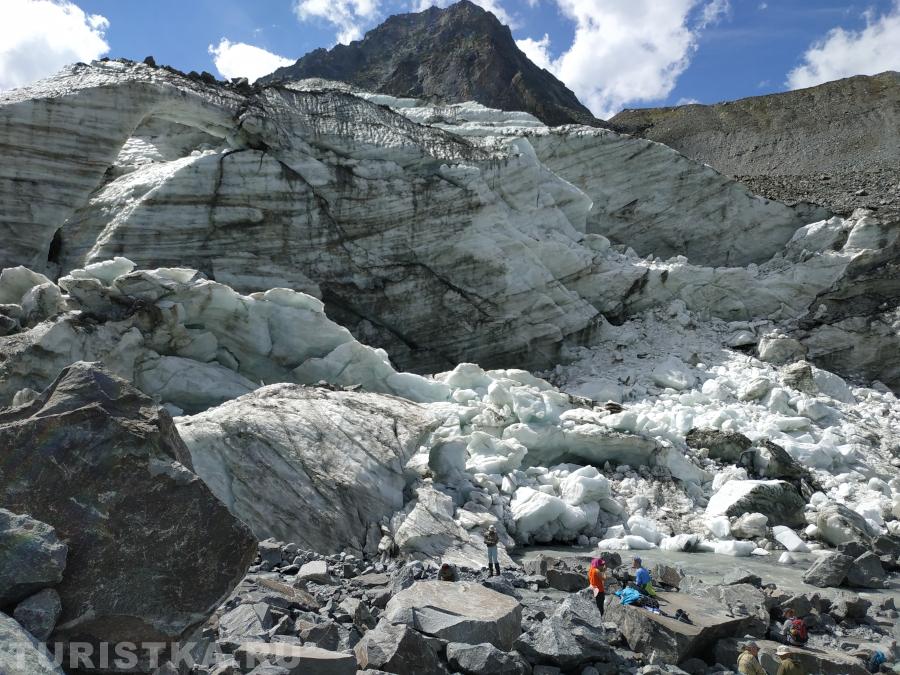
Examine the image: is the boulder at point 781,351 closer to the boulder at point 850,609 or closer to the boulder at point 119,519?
the boulder at point 850,609

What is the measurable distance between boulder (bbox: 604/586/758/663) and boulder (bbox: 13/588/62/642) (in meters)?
4.17

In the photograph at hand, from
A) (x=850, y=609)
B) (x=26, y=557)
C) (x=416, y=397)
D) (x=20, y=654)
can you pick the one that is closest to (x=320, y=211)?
(x=416, y=397)

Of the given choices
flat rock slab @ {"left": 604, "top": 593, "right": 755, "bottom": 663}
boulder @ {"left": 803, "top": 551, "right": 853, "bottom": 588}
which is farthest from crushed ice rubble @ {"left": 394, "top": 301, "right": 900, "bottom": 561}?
flat rock slab @ {"left": 604, "top": 593, "right": 755, "bottom": 663}

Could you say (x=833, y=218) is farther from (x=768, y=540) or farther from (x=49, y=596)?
(x=49, y=596)

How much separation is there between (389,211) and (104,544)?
15237mm

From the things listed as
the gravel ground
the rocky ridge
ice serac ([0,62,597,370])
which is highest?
the rocky ridge

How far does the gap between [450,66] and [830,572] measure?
2068 inches

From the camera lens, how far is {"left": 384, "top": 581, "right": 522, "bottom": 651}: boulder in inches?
177

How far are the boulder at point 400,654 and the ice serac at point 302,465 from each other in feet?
13.5

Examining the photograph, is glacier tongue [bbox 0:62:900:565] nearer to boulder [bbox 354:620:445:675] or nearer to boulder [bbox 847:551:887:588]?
boulder [bbox 847:551:887:588]

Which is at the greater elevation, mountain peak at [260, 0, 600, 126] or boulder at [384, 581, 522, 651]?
mountain peak at [260, 0, 600, 126]

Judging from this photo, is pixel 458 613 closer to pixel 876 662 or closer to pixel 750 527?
pixel 876 662

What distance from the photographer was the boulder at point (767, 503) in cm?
1104

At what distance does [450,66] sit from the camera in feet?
180
